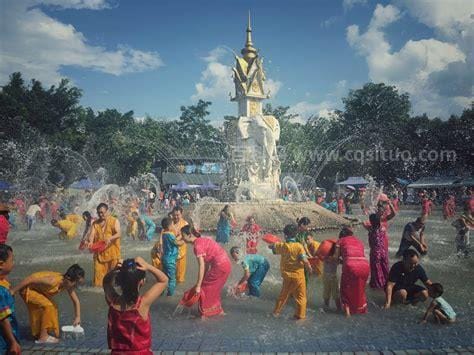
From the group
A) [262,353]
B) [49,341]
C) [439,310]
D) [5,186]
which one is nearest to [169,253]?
[49,341]

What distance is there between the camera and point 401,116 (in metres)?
52.1

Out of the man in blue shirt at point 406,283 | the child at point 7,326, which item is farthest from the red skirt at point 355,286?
the child at point 7,326

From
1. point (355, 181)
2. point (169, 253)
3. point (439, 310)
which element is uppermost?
point (355, 181)

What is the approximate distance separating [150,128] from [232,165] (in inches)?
1390

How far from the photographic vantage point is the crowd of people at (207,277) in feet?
11.7

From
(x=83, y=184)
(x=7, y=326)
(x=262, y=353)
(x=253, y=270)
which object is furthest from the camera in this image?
(x=83, y=184)

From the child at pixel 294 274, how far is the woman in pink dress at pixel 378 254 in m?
2.27

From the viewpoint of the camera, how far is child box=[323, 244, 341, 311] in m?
6.74

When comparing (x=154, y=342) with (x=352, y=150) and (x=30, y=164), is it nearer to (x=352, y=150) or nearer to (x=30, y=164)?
(x=30, y=164)

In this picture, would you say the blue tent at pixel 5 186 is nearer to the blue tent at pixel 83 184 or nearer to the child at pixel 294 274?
the blue tent at pixel 83 184

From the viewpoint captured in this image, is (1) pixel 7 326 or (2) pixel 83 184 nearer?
(1) pixel 7 326

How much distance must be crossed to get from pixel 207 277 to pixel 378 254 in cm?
364

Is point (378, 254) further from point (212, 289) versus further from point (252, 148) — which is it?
point (252, 148)

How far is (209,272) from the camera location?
255 inches
